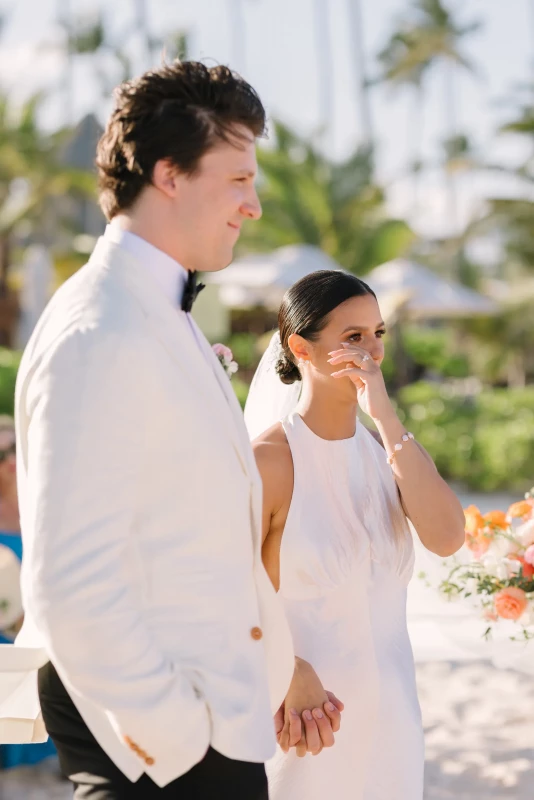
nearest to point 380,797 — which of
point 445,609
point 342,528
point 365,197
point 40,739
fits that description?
point 342,528

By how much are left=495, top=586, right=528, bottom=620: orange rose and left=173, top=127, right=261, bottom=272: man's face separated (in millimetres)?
1588

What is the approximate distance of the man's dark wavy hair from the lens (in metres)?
1.84

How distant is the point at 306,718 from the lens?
2.29 metres

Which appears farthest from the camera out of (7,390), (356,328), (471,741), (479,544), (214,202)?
(7,390)

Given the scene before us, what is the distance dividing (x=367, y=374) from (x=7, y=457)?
3.02m

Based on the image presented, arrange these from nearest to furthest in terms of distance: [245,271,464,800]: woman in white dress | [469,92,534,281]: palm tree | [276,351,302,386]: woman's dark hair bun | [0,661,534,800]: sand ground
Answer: [245,271,464,800]: woman in white dress → [276,351,302,386]: woman's dark hair bun → [0,661,534,800]: sand ground → [469,92,534,281]: palm tree

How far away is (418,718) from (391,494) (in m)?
0.57

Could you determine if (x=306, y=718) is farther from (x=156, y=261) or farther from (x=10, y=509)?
(x=10, y=509)

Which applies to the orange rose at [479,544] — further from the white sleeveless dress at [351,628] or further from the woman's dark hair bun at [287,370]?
the woman's dark hair bun at [287,370]

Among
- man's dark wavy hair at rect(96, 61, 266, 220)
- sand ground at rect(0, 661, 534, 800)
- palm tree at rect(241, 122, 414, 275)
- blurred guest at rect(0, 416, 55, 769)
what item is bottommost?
palm tree at rect(241, 122, 414, 275)

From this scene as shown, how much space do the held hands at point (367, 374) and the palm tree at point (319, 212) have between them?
2308 cm

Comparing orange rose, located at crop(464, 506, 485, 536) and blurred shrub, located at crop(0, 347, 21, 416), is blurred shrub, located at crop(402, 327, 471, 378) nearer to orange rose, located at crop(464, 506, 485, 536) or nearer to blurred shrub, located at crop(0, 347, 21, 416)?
blurred shrub, located at crop(0, 347, 21, 416)

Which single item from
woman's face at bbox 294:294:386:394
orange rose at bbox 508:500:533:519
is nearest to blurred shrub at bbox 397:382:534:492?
orange rose at bbox 508:500:533:519

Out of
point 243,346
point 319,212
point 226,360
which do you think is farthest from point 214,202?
point 319,212
